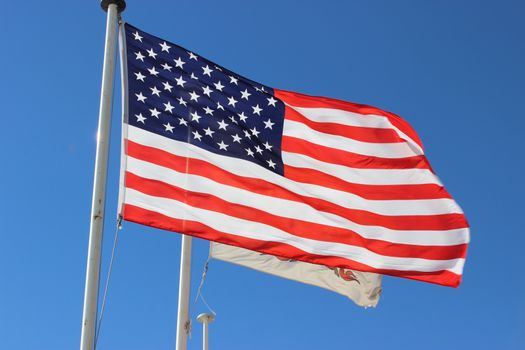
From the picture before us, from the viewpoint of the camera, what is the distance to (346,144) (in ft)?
47.1

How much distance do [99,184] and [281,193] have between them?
377 centimetres

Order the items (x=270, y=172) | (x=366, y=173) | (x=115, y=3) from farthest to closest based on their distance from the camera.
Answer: (x=366, y=173) < (x=270, y=172) < (x=115, y=3)

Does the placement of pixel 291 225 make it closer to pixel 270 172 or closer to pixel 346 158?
pixel 270 172

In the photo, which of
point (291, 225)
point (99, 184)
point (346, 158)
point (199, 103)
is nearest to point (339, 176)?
point (346, 158)

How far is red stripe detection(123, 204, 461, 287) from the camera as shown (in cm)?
1047

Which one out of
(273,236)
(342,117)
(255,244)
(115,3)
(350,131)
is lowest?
(255,244)

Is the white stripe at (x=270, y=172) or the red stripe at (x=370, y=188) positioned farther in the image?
the red stripe at (x=370, y=188)

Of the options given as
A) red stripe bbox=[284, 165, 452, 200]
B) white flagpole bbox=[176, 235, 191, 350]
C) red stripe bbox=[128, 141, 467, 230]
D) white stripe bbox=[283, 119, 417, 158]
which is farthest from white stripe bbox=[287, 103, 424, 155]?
white flagpole bbox=[176, 235, 191, 350]

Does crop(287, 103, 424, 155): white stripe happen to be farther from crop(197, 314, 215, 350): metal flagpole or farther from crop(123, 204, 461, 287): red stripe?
crop(197, 314, 215, 350): metal flagpole

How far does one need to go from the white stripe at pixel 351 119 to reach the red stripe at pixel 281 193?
1.49m

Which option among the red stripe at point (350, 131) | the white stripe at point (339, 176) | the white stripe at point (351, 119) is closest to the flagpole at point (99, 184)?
the white stripe at point (339, 176)

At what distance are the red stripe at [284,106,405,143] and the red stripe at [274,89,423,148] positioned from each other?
0.22 meters

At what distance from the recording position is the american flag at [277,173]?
1128 centimetres

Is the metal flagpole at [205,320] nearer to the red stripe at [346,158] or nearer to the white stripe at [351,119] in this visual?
the red stripe at [346,158]
